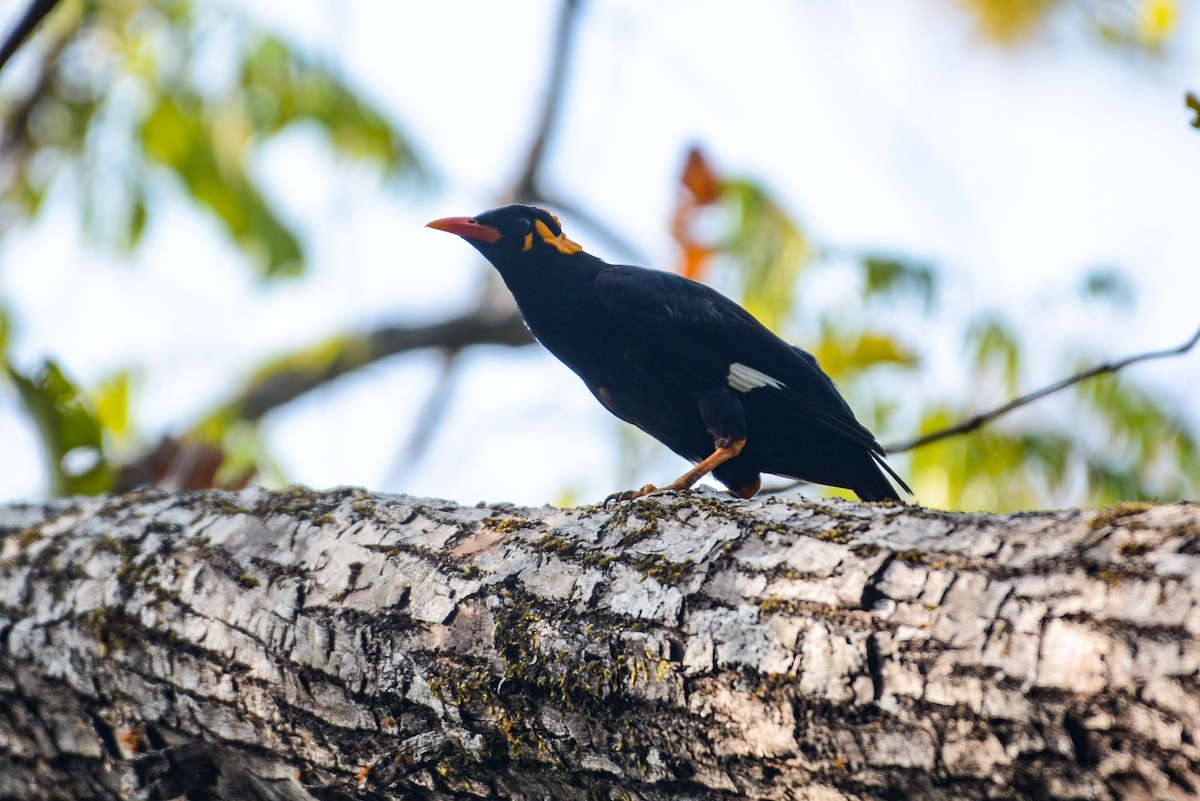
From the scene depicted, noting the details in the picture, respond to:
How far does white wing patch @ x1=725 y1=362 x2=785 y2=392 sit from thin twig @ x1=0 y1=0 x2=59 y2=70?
2.39 m

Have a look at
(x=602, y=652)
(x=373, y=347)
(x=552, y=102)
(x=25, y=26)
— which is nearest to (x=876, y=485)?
(x=602, y=652)

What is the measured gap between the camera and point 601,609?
225 centimetres

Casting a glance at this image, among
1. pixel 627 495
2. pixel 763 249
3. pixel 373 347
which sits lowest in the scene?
pixel 627 495

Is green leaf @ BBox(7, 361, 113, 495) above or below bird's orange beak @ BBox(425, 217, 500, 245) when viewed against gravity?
below

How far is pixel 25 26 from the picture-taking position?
274cm

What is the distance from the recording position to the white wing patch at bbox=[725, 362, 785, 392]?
3.90 m

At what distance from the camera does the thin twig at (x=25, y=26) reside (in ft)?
8.88

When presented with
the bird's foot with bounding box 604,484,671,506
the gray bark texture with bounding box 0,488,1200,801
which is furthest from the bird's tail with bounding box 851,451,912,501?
the gray bark texture with bounding box 0,488,1200,801

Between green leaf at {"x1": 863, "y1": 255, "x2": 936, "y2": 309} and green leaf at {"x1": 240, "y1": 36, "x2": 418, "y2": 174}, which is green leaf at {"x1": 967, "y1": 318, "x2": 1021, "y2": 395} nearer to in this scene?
green leaf at {"x1": 863, "y1": 255, "x2": 936, "y2": 309}

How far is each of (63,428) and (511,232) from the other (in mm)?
1978

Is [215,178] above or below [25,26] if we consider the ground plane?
above

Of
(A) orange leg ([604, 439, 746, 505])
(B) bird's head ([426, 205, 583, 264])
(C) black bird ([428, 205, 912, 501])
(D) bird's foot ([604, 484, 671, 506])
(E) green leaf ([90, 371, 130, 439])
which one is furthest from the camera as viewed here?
(E) green leaf ([90, 371, 130, 439])

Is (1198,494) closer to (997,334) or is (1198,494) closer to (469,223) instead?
(997,334)

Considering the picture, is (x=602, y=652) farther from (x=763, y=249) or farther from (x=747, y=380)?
(x=763, y=249)
